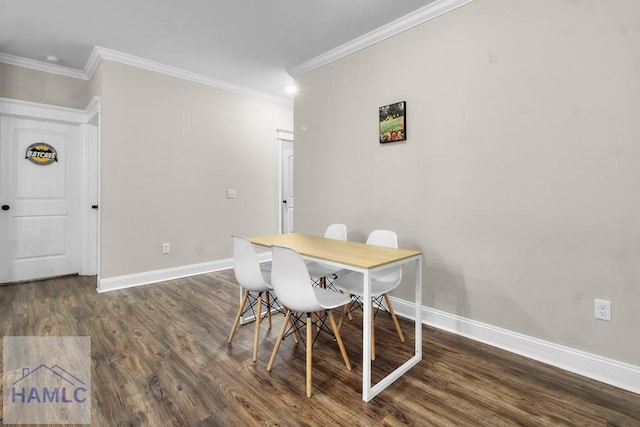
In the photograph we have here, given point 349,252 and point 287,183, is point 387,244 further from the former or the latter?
point 287,183

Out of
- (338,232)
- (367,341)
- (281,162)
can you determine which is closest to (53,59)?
(281,162)

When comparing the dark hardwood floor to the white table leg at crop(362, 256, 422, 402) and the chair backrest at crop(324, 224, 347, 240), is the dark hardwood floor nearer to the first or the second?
the white table leg at crop(362, 256, 422, 402)

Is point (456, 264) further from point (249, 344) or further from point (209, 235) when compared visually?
point (209, 235)

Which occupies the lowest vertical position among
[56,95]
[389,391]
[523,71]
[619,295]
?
[389,391]

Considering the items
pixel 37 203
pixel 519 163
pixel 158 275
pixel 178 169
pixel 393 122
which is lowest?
pixel 158 275

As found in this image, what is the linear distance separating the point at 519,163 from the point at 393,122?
3.74 feet

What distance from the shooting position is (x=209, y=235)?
4473mm

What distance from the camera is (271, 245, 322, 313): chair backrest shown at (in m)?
1.75

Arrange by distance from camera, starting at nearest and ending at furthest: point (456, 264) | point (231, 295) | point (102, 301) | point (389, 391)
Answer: point (389, 391), point (456, 264), point (102, 301), point (231, 295)

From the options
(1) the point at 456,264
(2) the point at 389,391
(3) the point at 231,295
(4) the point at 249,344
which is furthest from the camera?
(3) the point at 231,295

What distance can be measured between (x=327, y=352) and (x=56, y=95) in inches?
182

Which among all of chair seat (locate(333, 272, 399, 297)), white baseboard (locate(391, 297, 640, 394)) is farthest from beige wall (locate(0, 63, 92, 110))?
white baseboard (locate(391, 297, 640, 394))

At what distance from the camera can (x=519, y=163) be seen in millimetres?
2209

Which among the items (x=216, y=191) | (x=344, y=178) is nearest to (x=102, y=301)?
(x=216, y=191)
